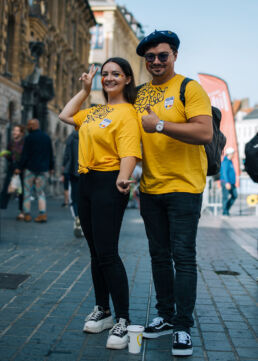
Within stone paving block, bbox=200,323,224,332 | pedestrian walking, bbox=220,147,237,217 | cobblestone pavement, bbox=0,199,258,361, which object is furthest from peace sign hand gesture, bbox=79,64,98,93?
pedestrian walking, bbox=220,147,237,217

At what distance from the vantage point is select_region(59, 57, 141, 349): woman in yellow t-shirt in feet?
11.1

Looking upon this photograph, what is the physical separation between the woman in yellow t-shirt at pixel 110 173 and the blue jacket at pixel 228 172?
447 inches

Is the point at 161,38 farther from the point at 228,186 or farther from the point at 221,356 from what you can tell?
the point at 228,186

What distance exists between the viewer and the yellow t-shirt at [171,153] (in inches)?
131

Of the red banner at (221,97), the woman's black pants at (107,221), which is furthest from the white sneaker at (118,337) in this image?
the red banner at (221,97)

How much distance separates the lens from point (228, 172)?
14.8 metres

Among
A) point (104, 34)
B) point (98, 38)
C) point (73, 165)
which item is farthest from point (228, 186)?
point (98, 38)

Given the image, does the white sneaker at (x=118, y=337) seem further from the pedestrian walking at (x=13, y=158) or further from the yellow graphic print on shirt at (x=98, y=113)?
the pedestrian walking at (x=13, y=158)

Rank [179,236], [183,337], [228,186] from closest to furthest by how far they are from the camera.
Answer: [183,337], [179,236], [228,186]

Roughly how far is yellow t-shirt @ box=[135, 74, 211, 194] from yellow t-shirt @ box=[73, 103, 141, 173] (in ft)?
0.39

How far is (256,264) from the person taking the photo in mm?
6617

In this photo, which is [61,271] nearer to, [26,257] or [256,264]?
[26,257]

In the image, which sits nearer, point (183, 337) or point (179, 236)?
point (183, 337)

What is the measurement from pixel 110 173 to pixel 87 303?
1.47m
